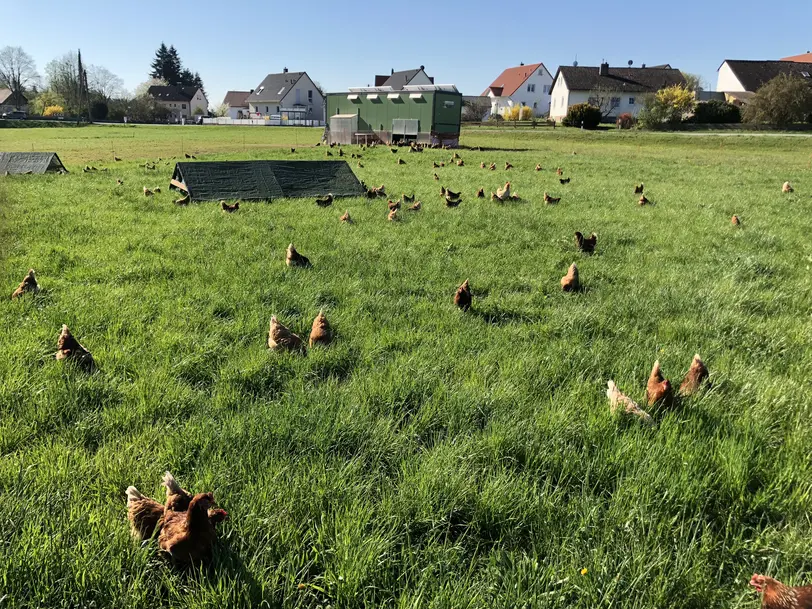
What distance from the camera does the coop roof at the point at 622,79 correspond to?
78812mm

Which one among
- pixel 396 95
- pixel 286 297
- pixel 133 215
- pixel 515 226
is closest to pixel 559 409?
pixel 286 297

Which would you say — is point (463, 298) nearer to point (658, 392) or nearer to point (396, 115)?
point (658, 392)

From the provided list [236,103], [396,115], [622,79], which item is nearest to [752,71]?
[622,79]

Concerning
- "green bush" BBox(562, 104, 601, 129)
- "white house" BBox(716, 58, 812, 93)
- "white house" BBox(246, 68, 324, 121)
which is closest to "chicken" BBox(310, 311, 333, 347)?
"green bush" BBox(562, 104, 601, 129)

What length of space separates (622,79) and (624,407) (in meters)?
92.7

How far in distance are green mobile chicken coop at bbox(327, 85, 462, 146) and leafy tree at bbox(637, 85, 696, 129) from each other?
2621 centimetres

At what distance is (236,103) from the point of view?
434 feet

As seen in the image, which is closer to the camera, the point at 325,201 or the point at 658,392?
the point at 658,392

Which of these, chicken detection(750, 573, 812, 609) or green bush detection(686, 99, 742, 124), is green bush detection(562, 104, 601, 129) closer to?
green bush detection(686, 99, 742, 124)

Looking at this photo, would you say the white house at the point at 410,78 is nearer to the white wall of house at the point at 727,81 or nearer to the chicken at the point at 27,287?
the white wall of house at the point at 727,81

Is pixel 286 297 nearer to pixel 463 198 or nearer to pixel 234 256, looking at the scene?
pixel 234 256

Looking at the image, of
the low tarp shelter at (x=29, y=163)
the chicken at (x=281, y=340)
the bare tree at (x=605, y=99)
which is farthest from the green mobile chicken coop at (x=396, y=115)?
the bare tree at (x=605, y=99)

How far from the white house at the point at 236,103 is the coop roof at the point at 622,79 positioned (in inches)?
3237

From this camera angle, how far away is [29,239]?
7.73 metres
